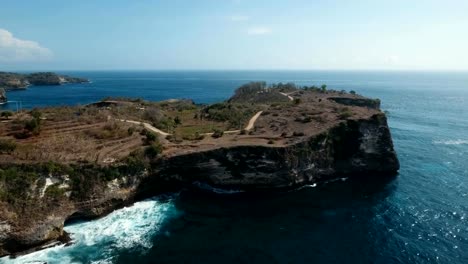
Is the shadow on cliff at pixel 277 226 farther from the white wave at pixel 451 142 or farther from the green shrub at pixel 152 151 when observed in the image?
the white wave at pixel 451 142

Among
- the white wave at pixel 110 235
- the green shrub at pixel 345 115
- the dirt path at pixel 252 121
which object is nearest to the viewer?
the white wave at pixel 110 235

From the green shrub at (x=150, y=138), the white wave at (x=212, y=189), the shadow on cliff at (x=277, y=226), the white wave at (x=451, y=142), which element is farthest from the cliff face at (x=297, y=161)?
the white wave at (x=451, y=142)

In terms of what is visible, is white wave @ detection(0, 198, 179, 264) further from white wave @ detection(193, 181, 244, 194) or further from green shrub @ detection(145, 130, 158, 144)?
green shrub @ detection(145, 130, 158, 144)

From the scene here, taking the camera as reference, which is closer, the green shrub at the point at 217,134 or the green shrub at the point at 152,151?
the green shrub at the point at 152,151

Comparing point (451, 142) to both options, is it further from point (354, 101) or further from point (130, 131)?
point (130, 131)

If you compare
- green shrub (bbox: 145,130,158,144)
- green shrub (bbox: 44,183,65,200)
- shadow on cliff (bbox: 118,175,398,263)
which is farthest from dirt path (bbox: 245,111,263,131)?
green shrub (bbox: 44,183,65,200)

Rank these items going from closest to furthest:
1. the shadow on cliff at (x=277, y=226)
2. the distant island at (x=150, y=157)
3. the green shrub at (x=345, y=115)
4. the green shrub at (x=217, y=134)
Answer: the shadow on cliff at (x=277, y=226) < the distant island at (x=150, y=157) < the green shrub at (x=217, y=134) < the green shrub at (x=345, y=115)
